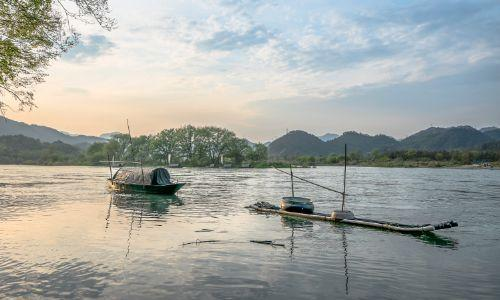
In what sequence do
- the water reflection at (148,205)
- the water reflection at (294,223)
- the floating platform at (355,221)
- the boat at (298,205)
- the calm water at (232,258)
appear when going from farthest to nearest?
the water reflection at (148,205)
the boat at (298,205)
the water reflection at (294,223)
the floating platform at (355,221)
the calm water at (232,258)

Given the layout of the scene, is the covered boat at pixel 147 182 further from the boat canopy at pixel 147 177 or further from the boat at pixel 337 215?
the boat at pixel 337 215

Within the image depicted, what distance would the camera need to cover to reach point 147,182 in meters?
53.7

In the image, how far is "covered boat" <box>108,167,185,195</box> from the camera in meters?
51.6

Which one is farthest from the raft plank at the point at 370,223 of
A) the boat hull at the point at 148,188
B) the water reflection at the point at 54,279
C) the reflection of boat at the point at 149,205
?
the boat hull at the point at 148,188

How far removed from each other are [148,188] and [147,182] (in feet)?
3.14

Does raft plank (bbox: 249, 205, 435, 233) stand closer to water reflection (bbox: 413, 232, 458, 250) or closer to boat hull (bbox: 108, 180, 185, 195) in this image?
water reflection (bbox: 413, 232, 458, 250)

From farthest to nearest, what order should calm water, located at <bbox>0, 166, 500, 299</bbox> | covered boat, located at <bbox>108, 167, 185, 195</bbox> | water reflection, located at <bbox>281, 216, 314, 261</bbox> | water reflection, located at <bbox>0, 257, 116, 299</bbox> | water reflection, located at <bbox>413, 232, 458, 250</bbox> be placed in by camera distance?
covered boat, located at <bbox>108, 167, 185, 195</bbox>
water reflection, located at <bbox>281, 216, 314, 261</bbox>
water reflection, located at <bbox>413, 232, 458, 250</bbox>
calm water, located at <bbox>0, 166, 500, 299</bbox>
water reflection, located at <bbox>0, 257, 116, 299</bbox>

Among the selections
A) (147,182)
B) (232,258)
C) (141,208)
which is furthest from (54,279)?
(147,182)

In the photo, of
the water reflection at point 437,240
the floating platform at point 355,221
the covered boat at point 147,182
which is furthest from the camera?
the covered boat at point 147,182

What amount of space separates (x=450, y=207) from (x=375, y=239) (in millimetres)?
21997

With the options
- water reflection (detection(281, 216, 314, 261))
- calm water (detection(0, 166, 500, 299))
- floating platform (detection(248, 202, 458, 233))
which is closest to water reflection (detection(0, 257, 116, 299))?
calm water (detection(0, 166, 500, 299))

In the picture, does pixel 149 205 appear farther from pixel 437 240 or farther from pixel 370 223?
pixel 437 240

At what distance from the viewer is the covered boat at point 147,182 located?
51553 mm

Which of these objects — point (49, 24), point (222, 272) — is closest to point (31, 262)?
point (222, 272)
